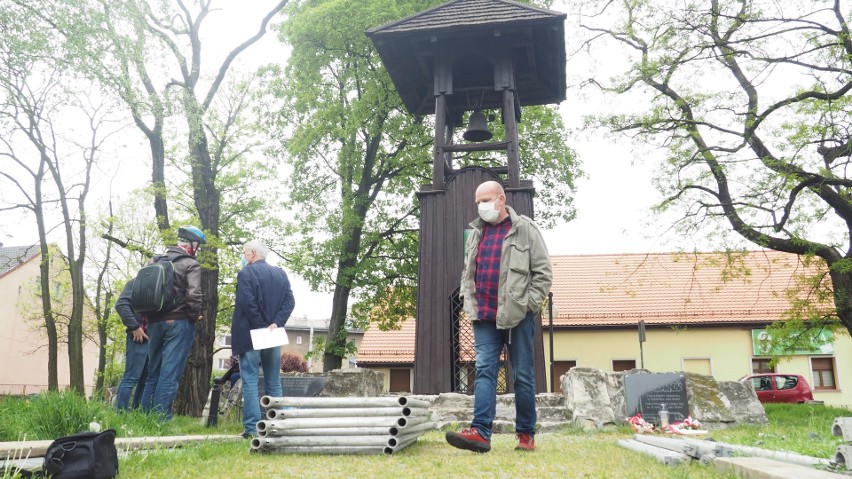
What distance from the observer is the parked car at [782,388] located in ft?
74.9

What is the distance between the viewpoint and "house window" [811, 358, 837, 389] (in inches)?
1012

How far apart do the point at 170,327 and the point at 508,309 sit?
11.4ft

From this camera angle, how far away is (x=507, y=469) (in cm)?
383

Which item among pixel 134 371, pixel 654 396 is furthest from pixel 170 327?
pixel 654 396

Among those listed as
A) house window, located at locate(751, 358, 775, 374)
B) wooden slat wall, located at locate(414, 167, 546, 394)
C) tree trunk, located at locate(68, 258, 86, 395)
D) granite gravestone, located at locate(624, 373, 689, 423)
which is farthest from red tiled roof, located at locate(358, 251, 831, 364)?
granite gravestone, located at locate(624, 373, 689, 423)

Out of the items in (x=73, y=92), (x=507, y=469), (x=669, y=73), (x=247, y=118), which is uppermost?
(x=247, y=118)

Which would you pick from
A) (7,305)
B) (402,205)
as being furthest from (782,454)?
(7,305)

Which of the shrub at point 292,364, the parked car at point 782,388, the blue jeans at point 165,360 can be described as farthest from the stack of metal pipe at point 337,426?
the shrub at point 292,364

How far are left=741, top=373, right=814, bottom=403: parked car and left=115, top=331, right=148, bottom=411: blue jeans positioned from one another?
21383mm

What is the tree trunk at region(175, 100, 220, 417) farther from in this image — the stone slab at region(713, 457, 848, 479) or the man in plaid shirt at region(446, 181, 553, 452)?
the stone slab at region(713, 457, 848, 479)

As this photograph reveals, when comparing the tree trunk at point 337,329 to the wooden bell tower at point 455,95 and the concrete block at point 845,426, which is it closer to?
the wooden bell tower at point 455,95

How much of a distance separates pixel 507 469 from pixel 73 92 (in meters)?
9.85

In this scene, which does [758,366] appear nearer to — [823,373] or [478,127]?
[823,373]

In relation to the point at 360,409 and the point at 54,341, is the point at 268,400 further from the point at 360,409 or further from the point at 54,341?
the point at 54,341
